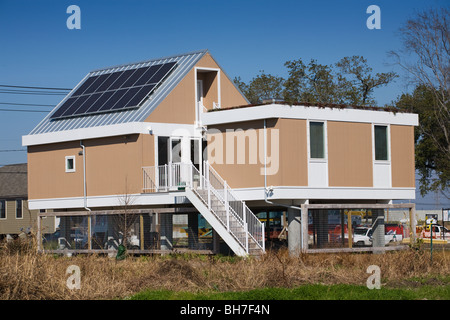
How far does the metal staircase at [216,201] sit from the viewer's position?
27.8 metres

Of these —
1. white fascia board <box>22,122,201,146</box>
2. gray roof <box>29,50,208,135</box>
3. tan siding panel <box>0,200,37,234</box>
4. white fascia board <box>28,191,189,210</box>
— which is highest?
gray roof <box>29,50,208,135</box>

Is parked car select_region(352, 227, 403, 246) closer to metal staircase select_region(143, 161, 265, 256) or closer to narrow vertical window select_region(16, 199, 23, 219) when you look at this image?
metal staircase select_region(143, 161, 265, 256)

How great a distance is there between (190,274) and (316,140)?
11.0 metres

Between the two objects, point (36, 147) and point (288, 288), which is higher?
point (36, 147)

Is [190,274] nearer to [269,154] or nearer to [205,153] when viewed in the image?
[269,154]

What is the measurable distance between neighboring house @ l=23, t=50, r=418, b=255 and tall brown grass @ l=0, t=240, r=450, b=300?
518cm

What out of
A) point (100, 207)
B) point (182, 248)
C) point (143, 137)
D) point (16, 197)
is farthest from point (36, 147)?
point (16, 197)

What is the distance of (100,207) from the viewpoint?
34.9 meters

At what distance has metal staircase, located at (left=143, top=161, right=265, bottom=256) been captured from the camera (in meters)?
27.8

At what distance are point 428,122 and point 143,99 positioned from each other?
92.3 feet

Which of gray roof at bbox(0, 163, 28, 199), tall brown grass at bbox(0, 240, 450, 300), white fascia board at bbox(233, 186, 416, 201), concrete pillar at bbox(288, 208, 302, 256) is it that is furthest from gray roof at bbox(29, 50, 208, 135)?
gray roof at bbox(0, 163, 28, 199)
